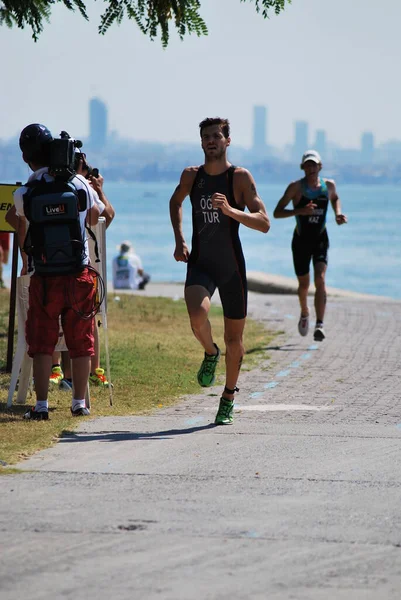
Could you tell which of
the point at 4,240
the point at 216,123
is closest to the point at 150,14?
the point at 216,123

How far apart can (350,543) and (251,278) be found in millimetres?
22731

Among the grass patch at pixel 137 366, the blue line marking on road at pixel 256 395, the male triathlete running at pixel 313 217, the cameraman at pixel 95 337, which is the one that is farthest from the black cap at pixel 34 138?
the male triathlete running at pixel 313 217

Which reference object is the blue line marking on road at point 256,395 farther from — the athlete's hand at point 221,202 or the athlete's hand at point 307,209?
the athlete's hand at point 307,209

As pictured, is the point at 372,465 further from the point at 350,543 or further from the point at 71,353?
the point at 71,353

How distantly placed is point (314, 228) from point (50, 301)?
21.1 feet

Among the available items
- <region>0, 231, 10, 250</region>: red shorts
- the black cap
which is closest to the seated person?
Result: <region>0, 231, 10, 250</region>: red shorts

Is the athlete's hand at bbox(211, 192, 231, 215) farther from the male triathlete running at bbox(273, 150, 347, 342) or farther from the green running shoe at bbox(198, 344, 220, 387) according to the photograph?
the male triathlete running at bbox(273, 150, 347, 342)

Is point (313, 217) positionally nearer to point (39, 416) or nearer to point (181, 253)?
point (181, 253)

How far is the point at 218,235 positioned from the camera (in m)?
8.26

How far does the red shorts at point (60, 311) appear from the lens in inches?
322

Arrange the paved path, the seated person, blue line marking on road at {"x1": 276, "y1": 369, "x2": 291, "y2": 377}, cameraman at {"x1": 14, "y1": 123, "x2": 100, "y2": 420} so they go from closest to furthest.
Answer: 1. the paved path
2. cameraman at {"x1": 14, "y1": 123, "x2": 100, "y2": 420}
3. blue line marking on road at {"x1": 276, "y1": 369, "x2": 291, "y2": 377}
4. the seated person

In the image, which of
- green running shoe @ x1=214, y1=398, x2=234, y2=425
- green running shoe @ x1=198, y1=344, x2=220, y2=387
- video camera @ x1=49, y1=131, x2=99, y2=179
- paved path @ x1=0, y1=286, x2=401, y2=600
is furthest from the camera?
green running shoe @ x1=198, y1=344, x2=220, y2=387

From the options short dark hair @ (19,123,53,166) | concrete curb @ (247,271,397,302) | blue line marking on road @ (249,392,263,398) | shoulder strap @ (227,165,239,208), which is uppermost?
short dark hair @ (19,123,53,166)

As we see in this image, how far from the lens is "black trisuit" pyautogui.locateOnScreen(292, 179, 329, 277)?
556 inches
